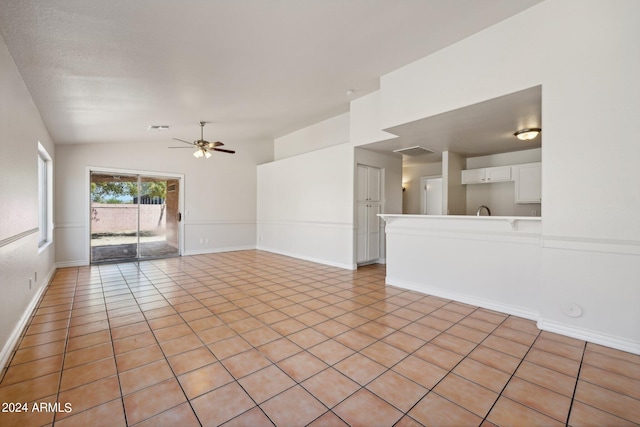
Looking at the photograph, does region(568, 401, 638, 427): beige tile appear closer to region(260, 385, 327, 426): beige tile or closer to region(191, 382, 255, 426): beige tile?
region(260, 385, 327, 426): beige tile

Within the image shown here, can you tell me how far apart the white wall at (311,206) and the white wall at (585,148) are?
10.4 feet

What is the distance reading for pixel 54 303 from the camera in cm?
354

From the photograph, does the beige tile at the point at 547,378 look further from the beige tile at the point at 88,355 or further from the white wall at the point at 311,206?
the white wall at the point at 311,206

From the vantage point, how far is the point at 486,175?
5641 millimetres

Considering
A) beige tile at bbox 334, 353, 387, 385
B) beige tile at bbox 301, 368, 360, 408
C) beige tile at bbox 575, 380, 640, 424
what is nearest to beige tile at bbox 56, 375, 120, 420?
beige tile at bbox 301, 368, 360, 408

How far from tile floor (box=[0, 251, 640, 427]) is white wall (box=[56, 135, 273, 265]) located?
2.98 meters

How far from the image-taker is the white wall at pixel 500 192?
215 inches

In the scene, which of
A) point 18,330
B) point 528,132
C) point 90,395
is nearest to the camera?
point 90,395

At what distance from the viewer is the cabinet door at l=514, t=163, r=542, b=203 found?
4969 millimetres

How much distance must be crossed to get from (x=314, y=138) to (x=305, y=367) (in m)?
6.00

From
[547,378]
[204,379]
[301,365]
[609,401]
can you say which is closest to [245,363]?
Answer: [204,379]

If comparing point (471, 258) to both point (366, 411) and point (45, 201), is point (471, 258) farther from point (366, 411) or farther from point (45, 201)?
point (45, 201)

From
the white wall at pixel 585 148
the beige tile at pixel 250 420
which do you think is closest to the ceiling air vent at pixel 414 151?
the white wall at pixel 585 148

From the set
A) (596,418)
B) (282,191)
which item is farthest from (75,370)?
(282,191)
